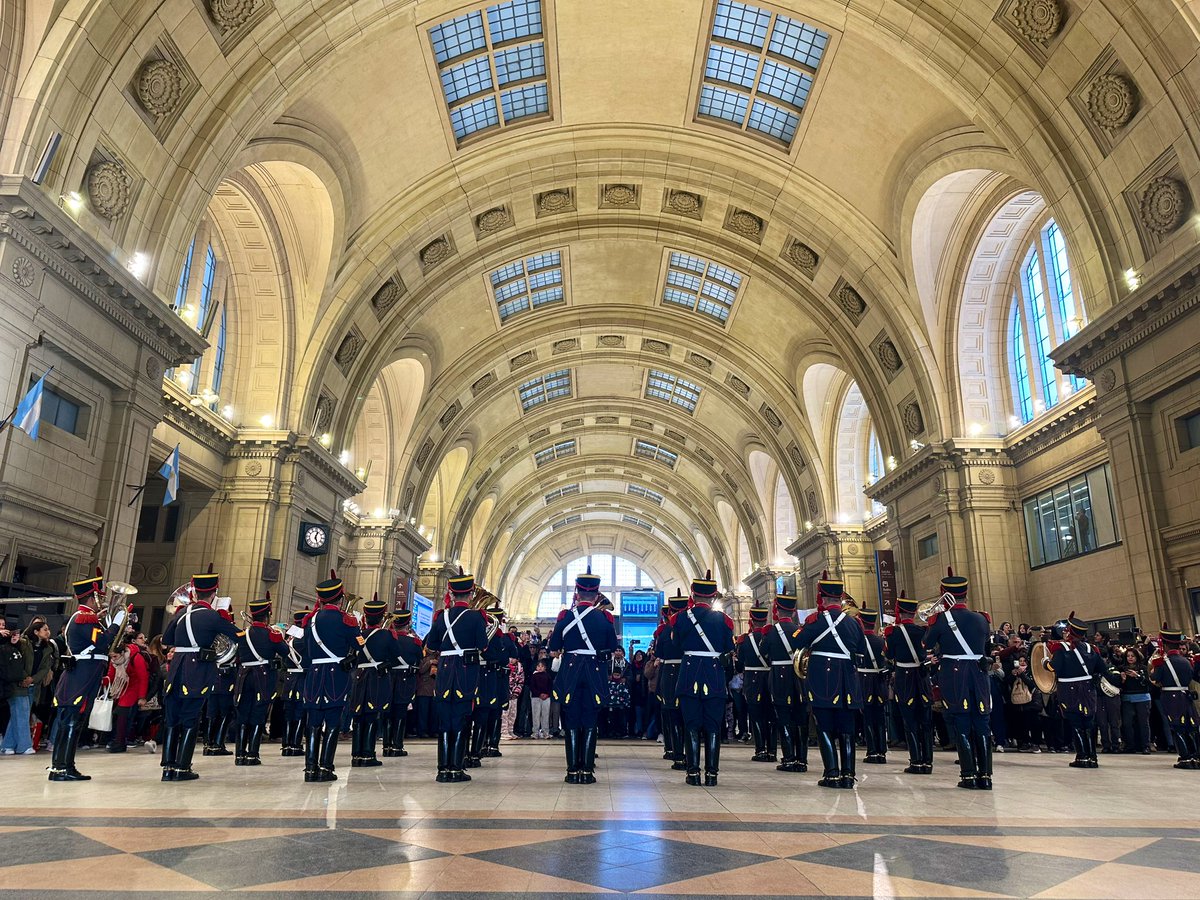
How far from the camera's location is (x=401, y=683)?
444 inches

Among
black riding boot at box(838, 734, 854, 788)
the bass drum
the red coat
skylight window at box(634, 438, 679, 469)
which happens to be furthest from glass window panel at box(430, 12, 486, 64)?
skylight window at box(634, 438, 679, 469)

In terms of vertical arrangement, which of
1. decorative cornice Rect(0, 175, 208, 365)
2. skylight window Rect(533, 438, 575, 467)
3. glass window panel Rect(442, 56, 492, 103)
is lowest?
decorative cornice Rect(0, 175, 208, 365)

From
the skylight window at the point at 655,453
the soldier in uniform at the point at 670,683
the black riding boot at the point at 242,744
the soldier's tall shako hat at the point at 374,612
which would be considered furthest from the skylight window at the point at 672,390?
the black riding boot at the point at 242,744

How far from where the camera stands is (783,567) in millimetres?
36656

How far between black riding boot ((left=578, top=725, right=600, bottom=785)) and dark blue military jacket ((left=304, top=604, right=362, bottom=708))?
2.41 m

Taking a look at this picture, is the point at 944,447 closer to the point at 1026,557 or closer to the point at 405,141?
the point at 1026,557

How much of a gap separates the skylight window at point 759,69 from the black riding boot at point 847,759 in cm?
1527

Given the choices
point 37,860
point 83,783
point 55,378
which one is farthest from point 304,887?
point 55,378

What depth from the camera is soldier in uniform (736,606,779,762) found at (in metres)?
10.4

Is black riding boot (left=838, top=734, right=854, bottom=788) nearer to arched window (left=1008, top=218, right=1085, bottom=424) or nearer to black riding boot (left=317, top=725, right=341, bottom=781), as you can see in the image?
black riding boot (left=317, top=725, right=341, bottom=781)

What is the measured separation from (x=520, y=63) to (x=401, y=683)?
576 inches

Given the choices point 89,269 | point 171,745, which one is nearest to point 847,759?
point 171,745

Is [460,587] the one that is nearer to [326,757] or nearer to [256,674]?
[326,757]

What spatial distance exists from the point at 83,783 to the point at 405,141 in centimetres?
1563
